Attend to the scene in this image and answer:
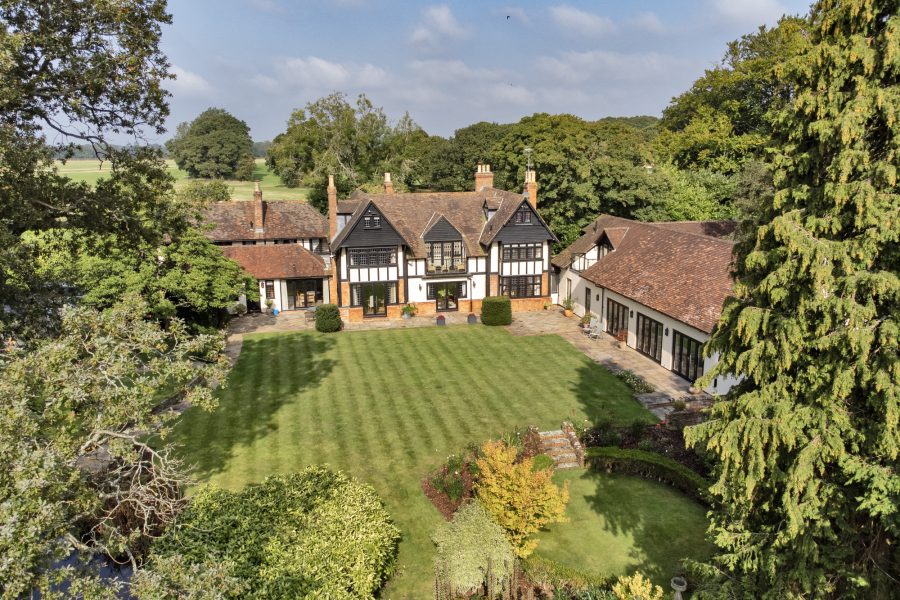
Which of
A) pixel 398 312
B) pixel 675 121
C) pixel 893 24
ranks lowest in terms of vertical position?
pixel 398 312

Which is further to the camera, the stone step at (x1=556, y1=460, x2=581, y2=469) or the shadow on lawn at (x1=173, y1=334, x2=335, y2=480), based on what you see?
the shadow on lawn at (x1=173, y1=334, x2=335, y2=480)

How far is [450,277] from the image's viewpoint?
41.7 m

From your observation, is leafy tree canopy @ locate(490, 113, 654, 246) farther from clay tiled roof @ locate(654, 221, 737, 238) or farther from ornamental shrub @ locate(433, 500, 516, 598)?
ornamental shrub @ locate(433, 500, 516, 598)

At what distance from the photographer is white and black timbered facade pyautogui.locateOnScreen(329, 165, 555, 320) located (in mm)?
39750

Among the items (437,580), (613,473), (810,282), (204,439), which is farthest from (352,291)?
(810,282)

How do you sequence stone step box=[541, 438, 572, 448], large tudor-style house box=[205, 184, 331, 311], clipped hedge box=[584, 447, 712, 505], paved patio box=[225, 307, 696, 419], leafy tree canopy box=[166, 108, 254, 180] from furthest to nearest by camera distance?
1. leafy tree canopy box=[166, 108, 254, 180]
2. large tudor-style house box=[205, 184, 331, 311]
3. paved patio box=[225, 307, 696, 419]
4. stone step box=[541, 438, 572, 448]
5. clipped hedge box=[584, 447, 712, 505]

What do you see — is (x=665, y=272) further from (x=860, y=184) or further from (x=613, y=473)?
(x=860, y=184)

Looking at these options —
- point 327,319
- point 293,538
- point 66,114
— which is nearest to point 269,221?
point 327,319

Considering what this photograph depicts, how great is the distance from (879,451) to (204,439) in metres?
21.9

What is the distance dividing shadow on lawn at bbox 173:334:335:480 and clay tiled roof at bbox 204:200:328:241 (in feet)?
38.3

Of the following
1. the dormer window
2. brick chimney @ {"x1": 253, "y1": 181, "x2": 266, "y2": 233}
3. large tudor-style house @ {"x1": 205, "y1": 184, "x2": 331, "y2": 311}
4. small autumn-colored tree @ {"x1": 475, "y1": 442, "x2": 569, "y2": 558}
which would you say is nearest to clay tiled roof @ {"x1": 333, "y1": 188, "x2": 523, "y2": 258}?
the dormer window

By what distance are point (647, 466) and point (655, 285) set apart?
13.6 meters

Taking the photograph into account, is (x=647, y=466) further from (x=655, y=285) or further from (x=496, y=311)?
(x=496, y=311)

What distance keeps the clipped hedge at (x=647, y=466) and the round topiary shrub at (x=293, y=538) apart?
809 centimetres
